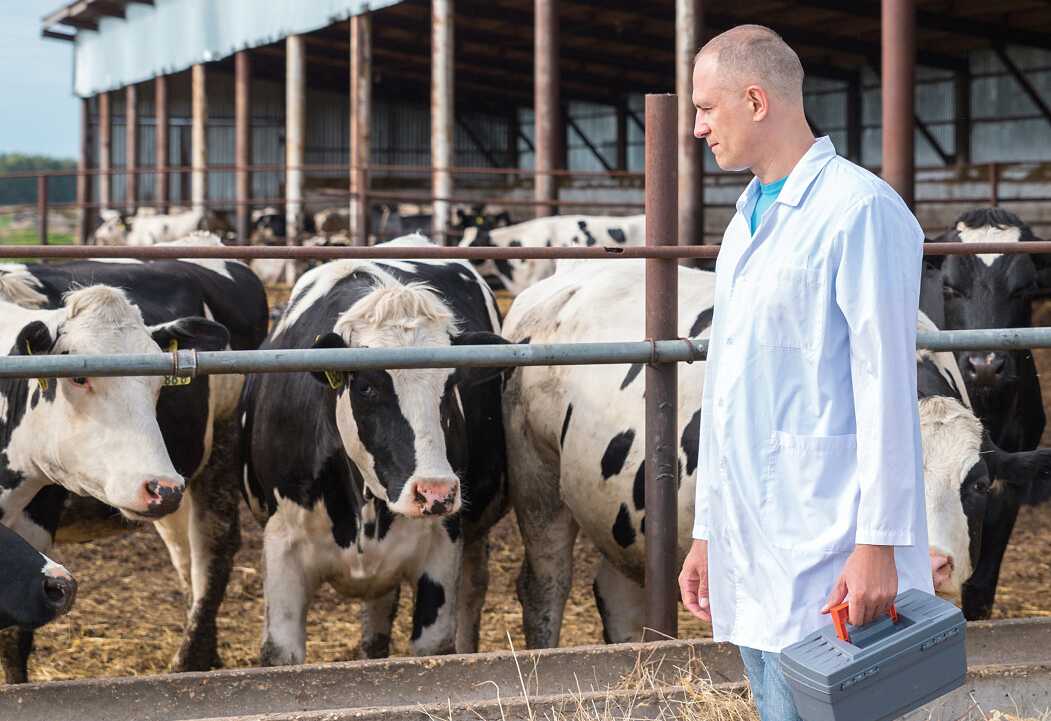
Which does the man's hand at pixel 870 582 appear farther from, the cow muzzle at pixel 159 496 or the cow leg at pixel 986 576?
the cow leg at pixel 986 576

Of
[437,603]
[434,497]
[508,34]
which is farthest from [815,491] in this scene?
[508,34]

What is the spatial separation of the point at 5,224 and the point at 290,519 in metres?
43.1

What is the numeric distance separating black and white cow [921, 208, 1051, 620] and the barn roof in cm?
1114

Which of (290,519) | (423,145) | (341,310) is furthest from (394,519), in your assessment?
(423,145)

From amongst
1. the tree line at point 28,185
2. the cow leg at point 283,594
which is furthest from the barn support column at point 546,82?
the tree line at point 28,185

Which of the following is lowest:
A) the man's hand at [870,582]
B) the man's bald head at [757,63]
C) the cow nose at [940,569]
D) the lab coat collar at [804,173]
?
the cow nose at [940,569]

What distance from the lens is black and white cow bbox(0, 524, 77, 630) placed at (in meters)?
2.56

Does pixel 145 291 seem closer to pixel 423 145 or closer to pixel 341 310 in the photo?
pixel 341 310

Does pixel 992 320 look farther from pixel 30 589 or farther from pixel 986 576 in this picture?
pixel 30 589

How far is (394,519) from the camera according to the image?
363cm

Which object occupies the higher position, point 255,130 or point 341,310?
point 255,130

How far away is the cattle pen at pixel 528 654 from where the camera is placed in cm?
255

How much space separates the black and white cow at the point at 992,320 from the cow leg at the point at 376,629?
7.15ft

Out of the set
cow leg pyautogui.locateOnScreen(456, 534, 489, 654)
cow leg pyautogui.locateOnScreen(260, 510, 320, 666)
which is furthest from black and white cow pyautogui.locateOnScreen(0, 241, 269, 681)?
cow leg pyautogui.locateOnScreen(456, 534, 489, 654)
